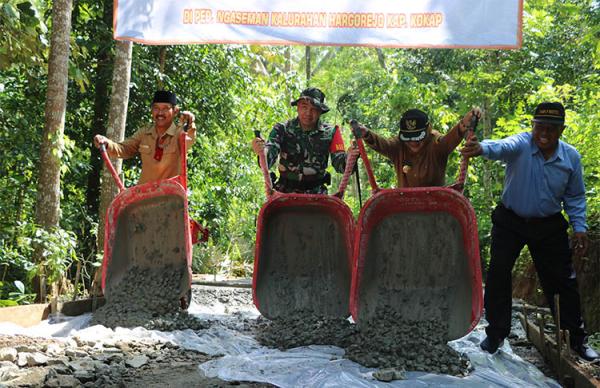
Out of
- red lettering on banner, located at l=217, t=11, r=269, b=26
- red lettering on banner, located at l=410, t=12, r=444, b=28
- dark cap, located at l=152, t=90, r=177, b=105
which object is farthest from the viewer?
dark cap, located at l=152, t=90, r=177, b=105

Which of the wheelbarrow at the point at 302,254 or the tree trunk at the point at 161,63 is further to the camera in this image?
the tree trunk at the point at 161,63

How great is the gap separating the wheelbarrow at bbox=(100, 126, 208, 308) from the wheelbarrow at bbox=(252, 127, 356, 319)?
0.70 meters

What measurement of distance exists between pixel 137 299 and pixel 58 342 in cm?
91

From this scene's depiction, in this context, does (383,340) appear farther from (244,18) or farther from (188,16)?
(188,16)

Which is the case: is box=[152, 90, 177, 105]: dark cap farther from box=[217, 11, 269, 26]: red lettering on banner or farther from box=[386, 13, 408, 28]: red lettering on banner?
box=[386, 13, 408, 28]: red lettering on banner

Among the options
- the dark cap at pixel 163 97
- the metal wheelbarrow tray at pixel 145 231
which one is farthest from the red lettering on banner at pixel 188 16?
the metal wheelbarrow tray at pixel 145 231

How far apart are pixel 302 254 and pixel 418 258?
1.00 m


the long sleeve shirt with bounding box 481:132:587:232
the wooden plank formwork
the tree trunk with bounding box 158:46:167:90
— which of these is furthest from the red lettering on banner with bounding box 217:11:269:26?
the tree trunk with bounding box 158:46:167:90

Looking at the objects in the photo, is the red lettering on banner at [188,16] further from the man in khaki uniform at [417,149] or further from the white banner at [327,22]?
the man in khaki uniform at [417,149]

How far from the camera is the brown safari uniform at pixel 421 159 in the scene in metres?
4.86

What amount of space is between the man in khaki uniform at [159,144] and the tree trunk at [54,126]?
3.02 feet

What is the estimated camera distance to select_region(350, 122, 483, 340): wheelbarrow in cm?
443

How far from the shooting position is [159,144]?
5.83 meters

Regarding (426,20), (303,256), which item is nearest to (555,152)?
(426,20)
